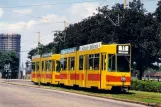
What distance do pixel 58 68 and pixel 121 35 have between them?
57.1 ft

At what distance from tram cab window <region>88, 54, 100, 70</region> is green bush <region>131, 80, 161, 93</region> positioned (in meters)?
6.67

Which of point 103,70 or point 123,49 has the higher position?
point 123,49

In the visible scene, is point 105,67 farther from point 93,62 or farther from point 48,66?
point 48,66

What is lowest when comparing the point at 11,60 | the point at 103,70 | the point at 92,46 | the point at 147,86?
the point at 147,86

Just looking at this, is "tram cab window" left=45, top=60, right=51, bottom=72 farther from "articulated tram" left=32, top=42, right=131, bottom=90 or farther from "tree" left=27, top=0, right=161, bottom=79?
"tree" left=27, top=0, right=161, bottom=79

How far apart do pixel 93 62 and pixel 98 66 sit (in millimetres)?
1148

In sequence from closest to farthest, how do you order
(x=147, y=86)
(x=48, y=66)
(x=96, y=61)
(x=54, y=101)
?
1. (x=54, y=101)
2. (x=96, y=61)
3. (x=147, y=86)
4. (x=48, y=66)

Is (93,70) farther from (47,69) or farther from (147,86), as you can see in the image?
(47,69)

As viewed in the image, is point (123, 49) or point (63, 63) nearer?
point (123, 49)

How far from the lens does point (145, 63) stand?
7625 centimetres

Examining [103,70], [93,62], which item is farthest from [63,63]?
[103,70]

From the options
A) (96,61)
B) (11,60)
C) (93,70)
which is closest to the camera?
(96,61)

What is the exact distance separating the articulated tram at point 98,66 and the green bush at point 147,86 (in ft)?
19.9

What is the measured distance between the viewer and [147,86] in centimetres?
3744
